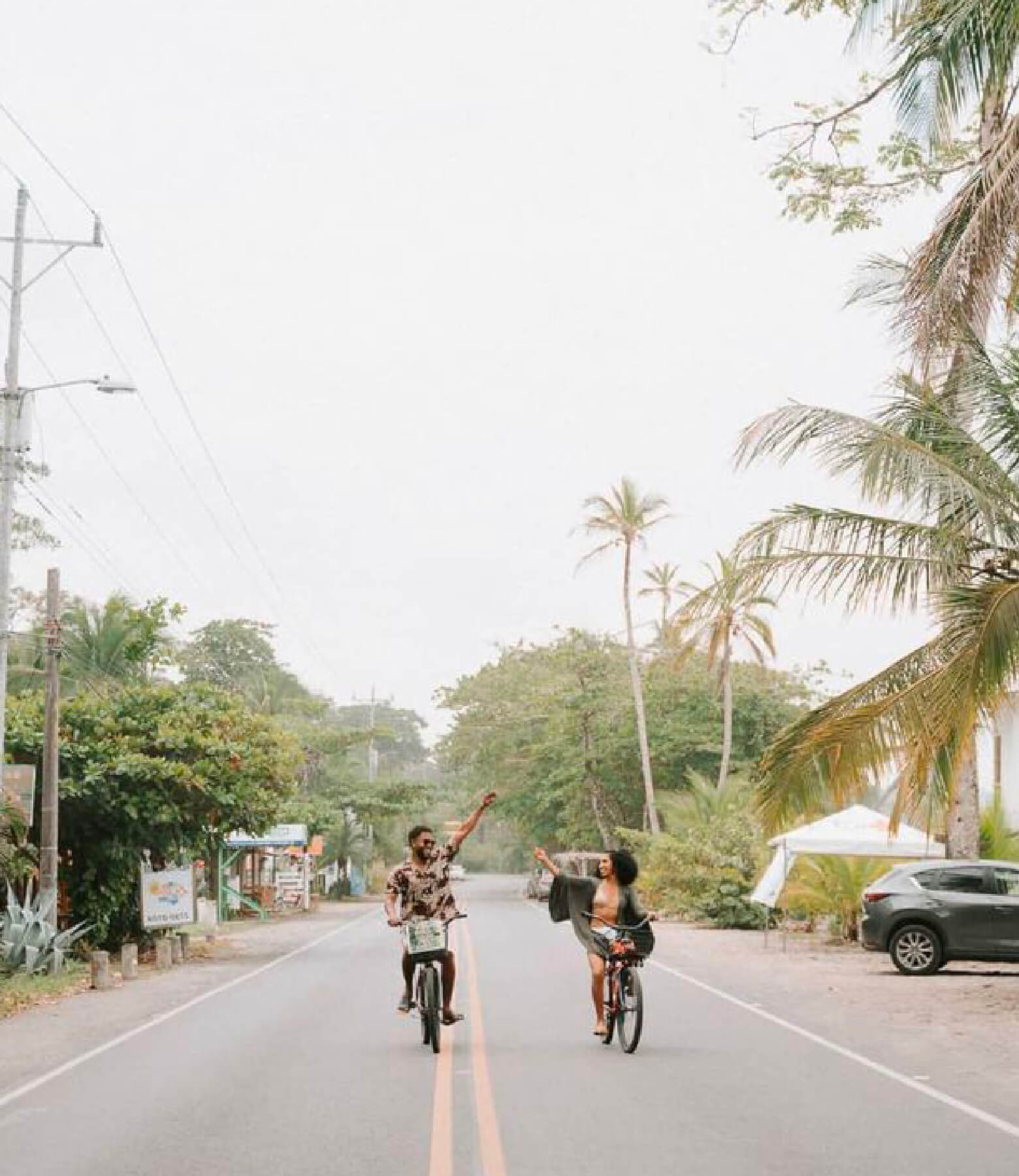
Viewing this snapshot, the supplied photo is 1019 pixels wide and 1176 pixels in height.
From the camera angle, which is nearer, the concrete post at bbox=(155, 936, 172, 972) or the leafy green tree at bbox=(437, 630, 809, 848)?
the concrete post at bbox=(155, 936, 172, 972)

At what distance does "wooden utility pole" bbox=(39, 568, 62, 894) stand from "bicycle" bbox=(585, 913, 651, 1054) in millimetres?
12626

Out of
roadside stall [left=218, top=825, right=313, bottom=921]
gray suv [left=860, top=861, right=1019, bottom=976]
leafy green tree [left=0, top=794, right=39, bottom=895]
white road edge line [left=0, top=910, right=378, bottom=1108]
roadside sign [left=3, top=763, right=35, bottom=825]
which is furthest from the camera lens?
roadside stall [left=218, top=825, right=313, bottom=921]

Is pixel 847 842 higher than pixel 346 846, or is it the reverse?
pixel 847 842

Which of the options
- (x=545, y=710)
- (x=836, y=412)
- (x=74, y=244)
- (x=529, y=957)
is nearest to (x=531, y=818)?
(x=545, y=710)

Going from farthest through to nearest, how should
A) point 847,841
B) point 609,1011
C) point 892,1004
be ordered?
point 847,841 < point 892,1004 < point 609,1011

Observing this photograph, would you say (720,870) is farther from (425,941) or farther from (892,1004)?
(425,941)

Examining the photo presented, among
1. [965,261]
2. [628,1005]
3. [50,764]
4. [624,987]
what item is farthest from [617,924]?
[50,764]

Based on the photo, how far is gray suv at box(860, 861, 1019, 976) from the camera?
866 inches

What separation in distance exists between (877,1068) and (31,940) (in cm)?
1379

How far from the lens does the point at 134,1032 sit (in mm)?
15539

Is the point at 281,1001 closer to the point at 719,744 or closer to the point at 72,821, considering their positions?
the point at 72,821

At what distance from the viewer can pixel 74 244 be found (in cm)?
2438

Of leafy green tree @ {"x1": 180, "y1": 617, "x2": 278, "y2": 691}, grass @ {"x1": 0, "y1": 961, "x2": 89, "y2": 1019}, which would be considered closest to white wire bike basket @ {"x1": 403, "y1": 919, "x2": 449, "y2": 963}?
grass @ {"x1": 0, "y1": 961, "x2": 89, "y2": 1019}

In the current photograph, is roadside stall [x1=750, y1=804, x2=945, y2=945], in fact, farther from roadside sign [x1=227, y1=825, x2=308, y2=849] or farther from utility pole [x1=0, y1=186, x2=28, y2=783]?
roadside sign [x1=227, y1=825, x2=308, y2=849]
